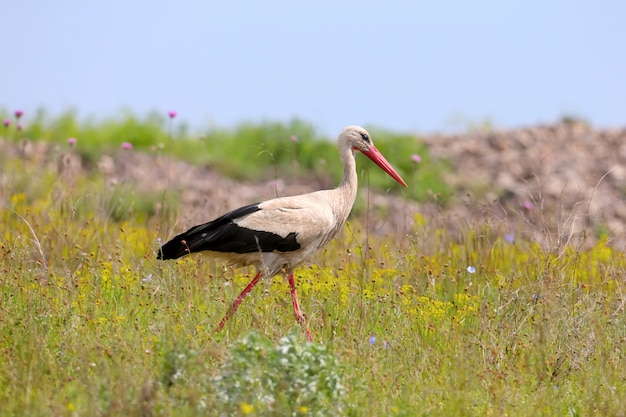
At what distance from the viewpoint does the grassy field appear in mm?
5137

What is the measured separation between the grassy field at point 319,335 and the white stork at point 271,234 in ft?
0.80

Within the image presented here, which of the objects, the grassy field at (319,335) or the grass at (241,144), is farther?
the grass at (241,144)

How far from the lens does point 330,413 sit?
17.1 feet

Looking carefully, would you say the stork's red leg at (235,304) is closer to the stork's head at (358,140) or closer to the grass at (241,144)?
the stork's head at (358,140)

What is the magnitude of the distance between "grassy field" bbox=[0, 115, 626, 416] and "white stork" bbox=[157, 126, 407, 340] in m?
0.24

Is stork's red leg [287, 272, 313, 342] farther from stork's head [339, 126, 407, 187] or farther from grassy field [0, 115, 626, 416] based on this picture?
stork's head [339, 126, 407, 187]

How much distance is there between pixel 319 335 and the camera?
7.07 metres

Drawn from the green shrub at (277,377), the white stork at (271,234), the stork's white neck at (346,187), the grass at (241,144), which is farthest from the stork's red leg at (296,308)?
the grass at (241,144)

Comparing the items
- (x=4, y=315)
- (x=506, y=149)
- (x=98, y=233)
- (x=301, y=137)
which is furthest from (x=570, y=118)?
(x=4, y=315)

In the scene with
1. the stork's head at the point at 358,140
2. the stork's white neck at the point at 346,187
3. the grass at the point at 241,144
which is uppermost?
the stork's head at the point at 358,140

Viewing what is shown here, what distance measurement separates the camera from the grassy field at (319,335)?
5137 mm

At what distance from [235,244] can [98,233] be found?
2.28 metres

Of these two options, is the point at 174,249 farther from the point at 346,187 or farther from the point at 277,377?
the point at 277,377

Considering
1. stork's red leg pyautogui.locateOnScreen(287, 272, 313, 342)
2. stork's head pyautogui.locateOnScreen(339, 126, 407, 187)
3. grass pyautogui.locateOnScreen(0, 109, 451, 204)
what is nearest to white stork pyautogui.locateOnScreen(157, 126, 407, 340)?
stork's red leg pyautogui.locateOnScreen(287, 272, 313, 342)
